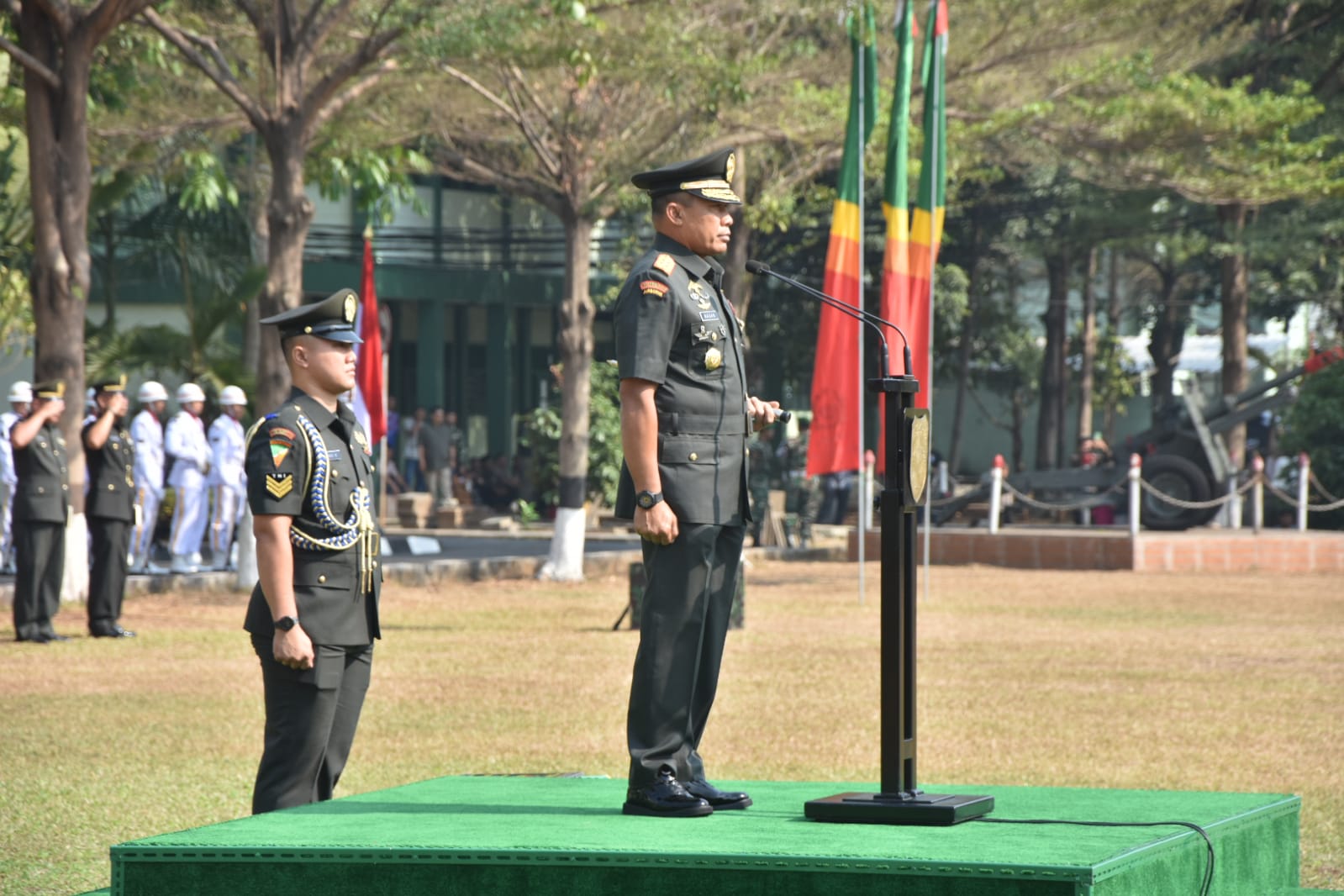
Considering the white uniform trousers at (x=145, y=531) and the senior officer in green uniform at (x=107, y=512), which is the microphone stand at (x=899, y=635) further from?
the white uniform trousers at (x=145, y=531)

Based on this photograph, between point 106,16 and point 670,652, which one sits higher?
point 106,16

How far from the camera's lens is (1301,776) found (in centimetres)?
831

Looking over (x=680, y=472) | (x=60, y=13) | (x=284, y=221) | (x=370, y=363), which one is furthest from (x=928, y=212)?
(x=680, y=472)

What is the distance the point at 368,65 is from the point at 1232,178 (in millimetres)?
9852

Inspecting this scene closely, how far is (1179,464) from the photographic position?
81.7ft

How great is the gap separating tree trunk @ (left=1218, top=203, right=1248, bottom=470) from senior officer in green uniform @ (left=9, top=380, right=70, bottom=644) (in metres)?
19.0

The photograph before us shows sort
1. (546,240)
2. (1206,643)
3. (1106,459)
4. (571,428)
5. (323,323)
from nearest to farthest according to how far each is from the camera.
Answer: (323,323) < (1206,643) < (571,428) < (1106,459) < (546,240)

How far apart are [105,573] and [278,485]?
28.6ft

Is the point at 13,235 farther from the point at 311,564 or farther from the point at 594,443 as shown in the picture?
the point at 311,564

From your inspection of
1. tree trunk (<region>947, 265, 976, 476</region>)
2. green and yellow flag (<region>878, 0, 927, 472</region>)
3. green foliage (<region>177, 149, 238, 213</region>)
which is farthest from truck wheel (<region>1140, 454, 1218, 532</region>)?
green foliage (<region>177, 149, 238, 213</region>)

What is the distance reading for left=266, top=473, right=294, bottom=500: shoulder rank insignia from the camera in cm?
537

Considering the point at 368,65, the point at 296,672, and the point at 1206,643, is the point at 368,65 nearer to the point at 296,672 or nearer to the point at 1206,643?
the point at 1206,643

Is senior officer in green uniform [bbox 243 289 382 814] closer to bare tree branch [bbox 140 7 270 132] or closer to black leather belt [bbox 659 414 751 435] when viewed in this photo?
black leather belt [bbox 659 414 751 435]

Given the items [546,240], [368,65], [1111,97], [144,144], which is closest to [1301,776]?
[368,65]
